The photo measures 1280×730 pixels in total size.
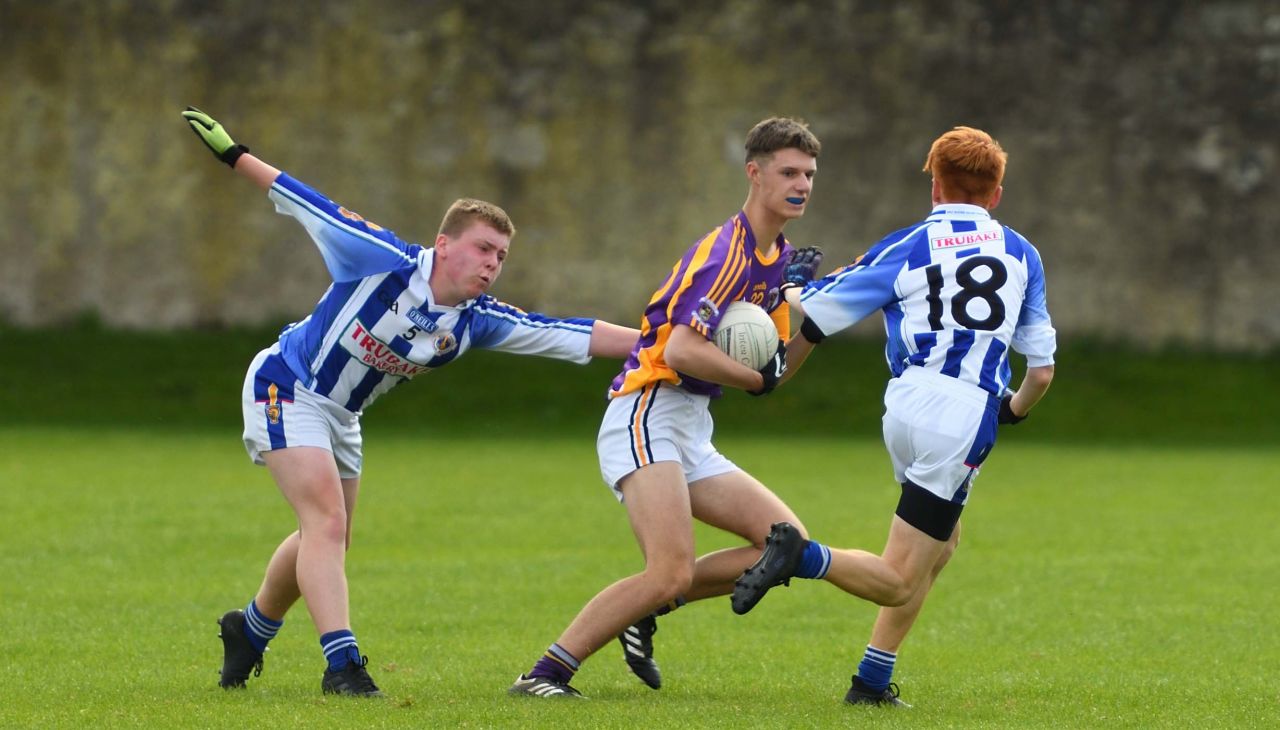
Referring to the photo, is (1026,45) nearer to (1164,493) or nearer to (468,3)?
(468,3)

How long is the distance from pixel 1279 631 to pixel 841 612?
217 centimetres

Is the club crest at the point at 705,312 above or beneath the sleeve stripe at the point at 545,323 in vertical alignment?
above

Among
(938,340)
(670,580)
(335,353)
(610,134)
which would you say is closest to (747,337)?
(938,340)

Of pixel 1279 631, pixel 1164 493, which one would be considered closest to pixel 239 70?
pixel 1164 493

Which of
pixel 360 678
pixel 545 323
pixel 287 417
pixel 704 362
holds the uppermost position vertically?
pixel 545 323

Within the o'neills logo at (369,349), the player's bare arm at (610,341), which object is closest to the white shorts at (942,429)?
the player's bare arm at (610,341)

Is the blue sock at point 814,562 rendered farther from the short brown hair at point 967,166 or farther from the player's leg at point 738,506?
the short brown hair at point 967,166

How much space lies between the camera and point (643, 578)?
20.4 ft

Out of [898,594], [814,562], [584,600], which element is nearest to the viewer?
[814,562]

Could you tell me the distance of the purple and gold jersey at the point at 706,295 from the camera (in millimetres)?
6141

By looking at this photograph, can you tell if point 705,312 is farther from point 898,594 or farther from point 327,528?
point 327,528

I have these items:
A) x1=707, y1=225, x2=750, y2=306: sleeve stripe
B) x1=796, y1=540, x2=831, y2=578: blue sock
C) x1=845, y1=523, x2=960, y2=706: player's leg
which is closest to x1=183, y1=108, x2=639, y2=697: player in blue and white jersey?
x1=707, y1=225, x2=750, y2=306: sleeve stripe

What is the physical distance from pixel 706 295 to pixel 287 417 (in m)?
1.62

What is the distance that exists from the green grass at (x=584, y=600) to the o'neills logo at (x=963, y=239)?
1635 mm
